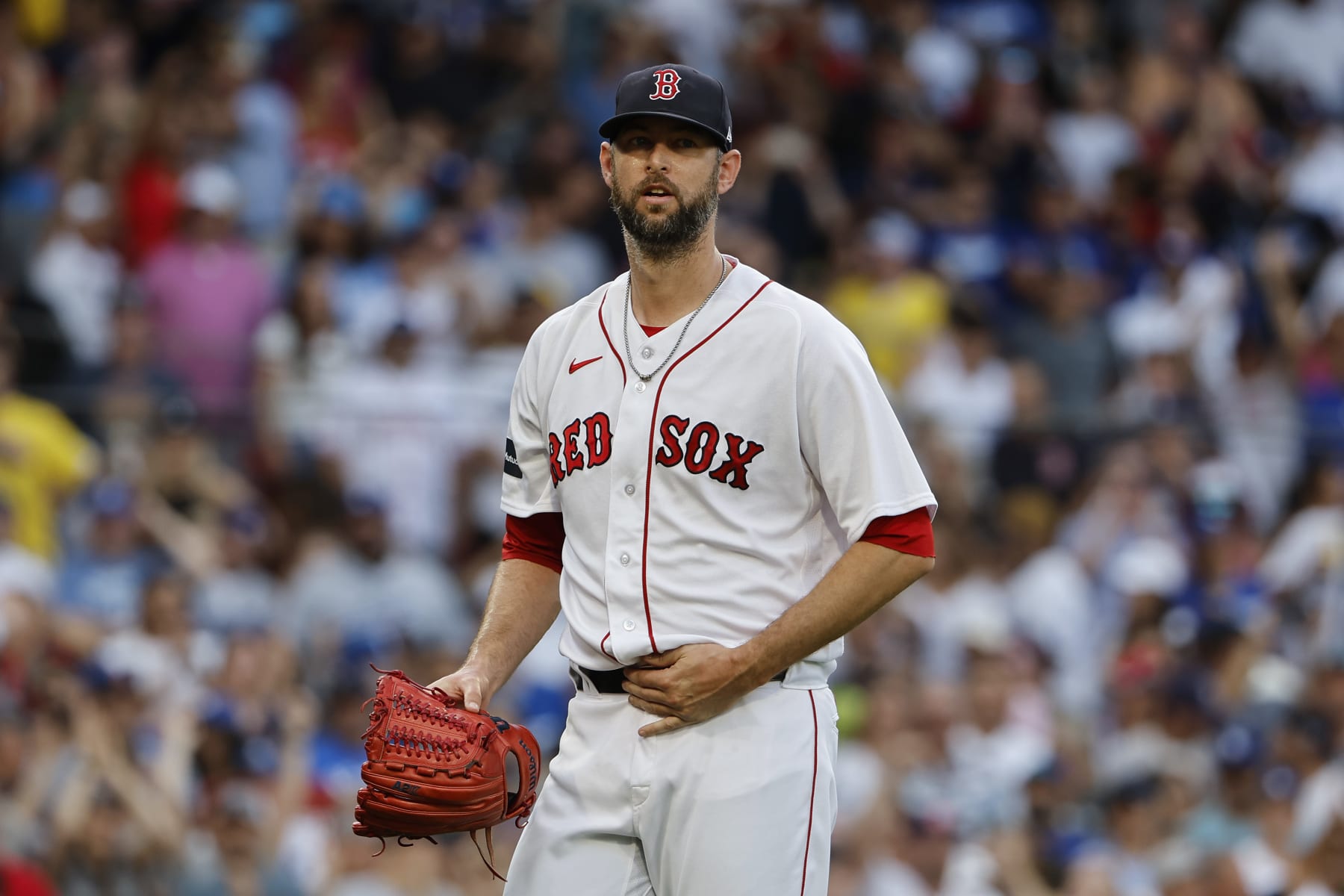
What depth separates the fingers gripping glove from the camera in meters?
4.09

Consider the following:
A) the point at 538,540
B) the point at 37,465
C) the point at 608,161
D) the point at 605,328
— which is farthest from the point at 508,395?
the point at 608,161

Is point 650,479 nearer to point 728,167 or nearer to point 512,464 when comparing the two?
point 512,464

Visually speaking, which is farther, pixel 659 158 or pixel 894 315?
pixel 894 315

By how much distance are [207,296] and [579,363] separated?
5967 millimetres

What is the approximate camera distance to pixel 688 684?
13.1 ft

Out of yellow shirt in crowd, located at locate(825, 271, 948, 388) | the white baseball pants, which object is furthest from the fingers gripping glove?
yellow shirt in crowd, located at locate(825, 271, 948, 388)

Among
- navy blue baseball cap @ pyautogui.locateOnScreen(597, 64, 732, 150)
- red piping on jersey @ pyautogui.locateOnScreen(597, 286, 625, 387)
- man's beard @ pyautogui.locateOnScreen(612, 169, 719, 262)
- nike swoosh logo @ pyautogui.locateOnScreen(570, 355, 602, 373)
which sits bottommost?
nike swoosh logo @ pyautogui.locateOnScreen(570, 355, 602, 373)

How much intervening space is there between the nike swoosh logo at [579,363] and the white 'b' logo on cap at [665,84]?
59 centimetres

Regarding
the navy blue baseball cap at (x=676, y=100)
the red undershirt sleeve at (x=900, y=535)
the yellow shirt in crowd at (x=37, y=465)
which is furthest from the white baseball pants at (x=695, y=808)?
the yellow shirt in crowd at (x=37, y=465)

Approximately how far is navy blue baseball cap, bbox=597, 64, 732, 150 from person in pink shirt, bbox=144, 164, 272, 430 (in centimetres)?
556

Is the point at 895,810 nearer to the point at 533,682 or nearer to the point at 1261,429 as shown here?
the point at 533,682

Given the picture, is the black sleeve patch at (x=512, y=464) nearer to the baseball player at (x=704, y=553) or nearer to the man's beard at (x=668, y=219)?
the baseball player at (x=704, y=553)

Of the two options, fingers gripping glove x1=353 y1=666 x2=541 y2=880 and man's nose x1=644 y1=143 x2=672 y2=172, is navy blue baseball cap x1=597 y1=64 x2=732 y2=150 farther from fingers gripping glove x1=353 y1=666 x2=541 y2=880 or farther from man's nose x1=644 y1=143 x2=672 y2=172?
fingers gripping glove x1=353 y1=666 x2=541 y2=880

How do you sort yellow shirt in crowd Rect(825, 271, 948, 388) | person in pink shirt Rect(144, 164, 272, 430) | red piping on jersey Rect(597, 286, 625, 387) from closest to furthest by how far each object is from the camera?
1. red piping on jersey Rect(597, 286, 625, 387)
2. person in pink shirt Rect(144, 164, 272, 430)
3. yellow shirt in crowd Rect(825, 271, 948, 388)
